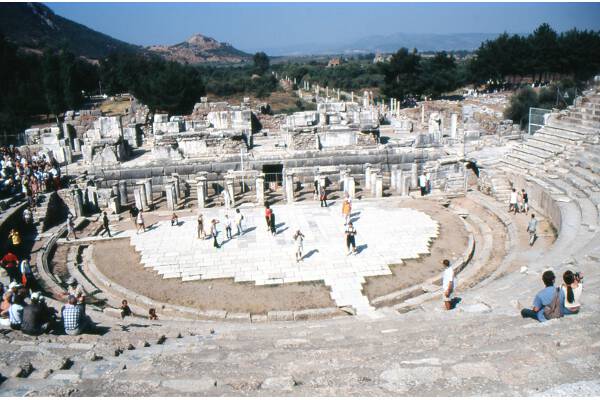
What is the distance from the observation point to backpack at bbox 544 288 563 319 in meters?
7.94

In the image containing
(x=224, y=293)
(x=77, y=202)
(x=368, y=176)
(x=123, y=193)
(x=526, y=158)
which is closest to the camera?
(x=224, y=293)

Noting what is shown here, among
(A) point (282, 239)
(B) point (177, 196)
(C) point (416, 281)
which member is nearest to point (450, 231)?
(C) point (416, 281)

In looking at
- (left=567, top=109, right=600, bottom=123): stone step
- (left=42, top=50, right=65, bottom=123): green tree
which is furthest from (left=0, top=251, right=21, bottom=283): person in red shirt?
(left=42, top=50, right=65, bottom=123): green tree

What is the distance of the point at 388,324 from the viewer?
9.68 meters

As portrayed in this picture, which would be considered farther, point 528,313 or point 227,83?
point 227,83

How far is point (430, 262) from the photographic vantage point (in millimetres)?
14570

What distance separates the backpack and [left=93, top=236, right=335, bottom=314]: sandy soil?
5.62m

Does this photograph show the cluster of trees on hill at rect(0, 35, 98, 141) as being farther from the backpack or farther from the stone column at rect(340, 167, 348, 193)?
the backpack

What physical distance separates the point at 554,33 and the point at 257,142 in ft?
182

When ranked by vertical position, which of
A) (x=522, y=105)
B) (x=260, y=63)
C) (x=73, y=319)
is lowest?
(x=73, y=319)

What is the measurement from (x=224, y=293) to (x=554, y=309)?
8431 mm

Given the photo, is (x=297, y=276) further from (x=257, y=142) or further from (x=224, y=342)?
(x=257, y=142)

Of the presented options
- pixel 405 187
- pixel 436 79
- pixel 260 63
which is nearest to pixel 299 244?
pixel 405 187

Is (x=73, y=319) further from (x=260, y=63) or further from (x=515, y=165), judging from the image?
(x=260, y=63)
